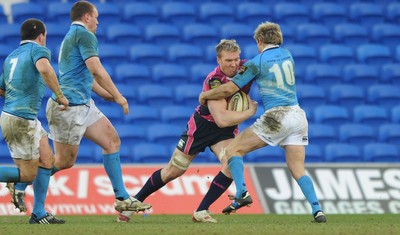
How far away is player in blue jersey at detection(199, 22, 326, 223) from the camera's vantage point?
8.70 metres

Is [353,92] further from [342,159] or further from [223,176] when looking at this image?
[223,176]

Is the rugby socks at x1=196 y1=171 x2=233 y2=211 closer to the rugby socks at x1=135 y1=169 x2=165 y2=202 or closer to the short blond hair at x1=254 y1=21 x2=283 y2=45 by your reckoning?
the rugby socks at x1=135 y1=169 x2=165 y2=202

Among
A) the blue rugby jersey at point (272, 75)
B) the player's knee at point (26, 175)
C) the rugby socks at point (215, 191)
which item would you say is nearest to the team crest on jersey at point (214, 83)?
the blue rugby jersey at point (272, 75)

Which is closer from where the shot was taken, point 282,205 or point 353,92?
point 282,205

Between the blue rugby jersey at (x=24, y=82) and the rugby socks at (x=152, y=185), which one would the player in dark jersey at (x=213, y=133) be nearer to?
the rugby socks at (x=152, y=185)

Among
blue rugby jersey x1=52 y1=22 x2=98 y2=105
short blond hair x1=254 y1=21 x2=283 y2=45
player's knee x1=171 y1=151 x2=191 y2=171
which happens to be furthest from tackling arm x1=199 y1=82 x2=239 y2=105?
blue rugby jersey x1=52 y1=22 x2=98 y2=105

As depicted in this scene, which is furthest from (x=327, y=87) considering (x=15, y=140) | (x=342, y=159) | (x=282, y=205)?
(x=15, y=140)

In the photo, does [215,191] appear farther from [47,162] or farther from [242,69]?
[47,162]

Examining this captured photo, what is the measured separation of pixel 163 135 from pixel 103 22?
3.19 meters

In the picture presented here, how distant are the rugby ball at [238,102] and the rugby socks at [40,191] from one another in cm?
189

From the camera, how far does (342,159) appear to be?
571 inches

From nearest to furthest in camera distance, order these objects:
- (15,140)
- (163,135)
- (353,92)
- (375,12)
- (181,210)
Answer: (15,140)
(181,210)
(163,135)
(353,92)
(375,12)

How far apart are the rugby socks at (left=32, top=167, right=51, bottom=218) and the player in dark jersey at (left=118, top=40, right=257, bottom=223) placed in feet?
2.77

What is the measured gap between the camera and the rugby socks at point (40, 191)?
8.88m
